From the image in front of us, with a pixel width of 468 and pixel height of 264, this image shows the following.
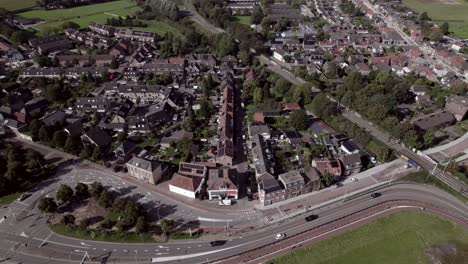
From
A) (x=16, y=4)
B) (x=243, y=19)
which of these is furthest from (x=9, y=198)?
(x=16, y=4)

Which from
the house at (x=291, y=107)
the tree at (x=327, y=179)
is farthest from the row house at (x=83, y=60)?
the tree at (x=327, y=179)

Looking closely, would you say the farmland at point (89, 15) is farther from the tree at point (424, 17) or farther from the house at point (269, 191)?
the tree at point (424, 17)

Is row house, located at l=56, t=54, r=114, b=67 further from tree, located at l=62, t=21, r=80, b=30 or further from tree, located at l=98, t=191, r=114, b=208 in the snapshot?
tree, located at l=98, t=191, r=114, b=208

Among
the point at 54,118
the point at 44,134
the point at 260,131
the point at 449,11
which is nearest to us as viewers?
the point at 44,134

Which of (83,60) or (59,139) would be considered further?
(83,60)

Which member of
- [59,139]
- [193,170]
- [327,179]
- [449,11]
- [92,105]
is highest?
[449,11]

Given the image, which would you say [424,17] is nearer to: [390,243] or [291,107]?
[291,107]

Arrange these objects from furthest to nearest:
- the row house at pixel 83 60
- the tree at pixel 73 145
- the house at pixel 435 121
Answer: the row house at pixel 83 60 < the house at pixel 435 121 < the tree at pixel 73 145

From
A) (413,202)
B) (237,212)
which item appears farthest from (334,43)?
(237,212)
